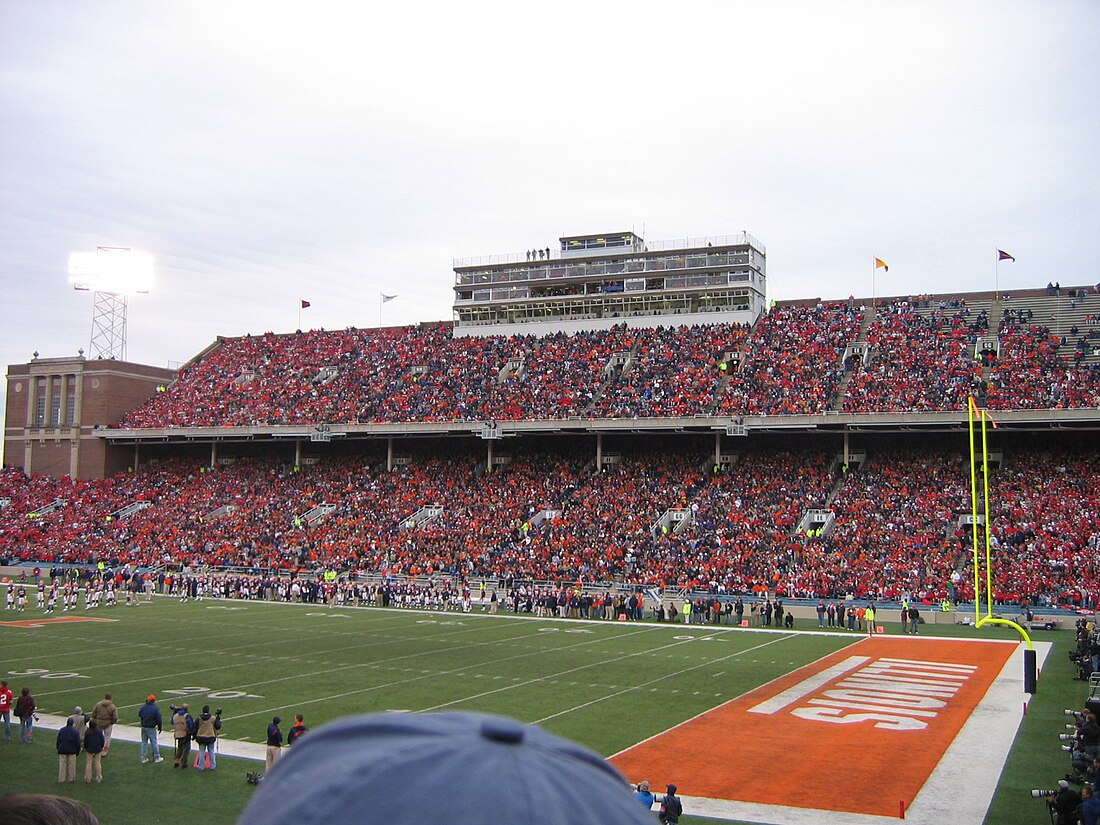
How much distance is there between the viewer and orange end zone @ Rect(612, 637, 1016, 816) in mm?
14516

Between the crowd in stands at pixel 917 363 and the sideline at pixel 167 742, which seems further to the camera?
the crowd in stands at pixel 917 363

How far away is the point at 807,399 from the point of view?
155ft

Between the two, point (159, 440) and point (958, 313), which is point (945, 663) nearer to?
point (958, 313)

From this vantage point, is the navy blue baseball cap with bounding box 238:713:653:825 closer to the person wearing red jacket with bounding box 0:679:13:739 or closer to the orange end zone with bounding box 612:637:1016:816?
the orange end zone with bounding box 612:637:1016:816

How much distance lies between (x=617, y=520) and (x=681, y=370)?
11211mm

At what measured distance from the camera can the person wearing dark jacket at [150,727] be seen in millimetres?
15148

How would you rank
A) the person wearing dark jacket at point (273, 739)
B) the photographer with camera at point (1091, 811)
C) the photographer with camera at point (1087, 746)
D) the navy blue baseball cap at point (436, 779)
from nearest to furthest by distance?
the navy blue baseball cap at point (436, 779)
the photographer with camera at point (1091, 811)
the photographer with camera at point (1087, 746)
the person wearing dark jacket at point (273, 739)

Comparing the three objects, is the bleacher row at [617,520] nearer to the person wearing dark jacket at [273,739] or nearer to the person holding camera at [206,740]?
the person holding camera at [206,740]

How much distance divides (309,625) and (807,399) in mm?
25732

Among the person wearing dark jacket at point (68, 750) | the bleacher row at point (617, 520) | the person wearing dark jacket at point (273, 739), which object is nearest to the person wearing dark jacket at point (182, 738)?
the person wearing dark jacket at point (68, 750)

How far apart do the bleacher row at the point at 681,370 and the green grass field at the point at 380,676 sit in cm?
1577

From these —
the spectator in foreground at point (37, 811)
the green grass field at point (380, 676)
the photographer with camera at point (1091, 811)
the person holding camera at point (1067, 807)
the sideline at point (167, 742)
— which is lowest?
the sideline at point (167, 742)

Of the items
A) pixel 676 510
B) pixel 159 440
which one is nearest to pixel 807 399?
pixel 676 510

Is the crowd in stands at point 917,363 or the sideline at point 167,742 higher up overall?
the crowd in stands at point 917,363
